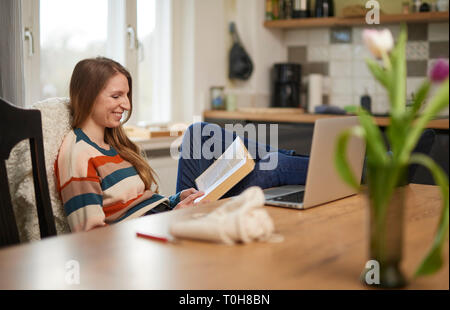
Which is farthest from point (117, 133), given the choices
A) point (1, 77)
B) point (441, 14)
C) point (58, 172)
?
point (441, 14)

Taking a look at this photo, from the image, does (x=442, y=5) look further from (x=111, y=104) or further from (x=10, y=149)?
(x=10, y=149)

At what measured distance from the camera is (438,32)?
4.14 meters

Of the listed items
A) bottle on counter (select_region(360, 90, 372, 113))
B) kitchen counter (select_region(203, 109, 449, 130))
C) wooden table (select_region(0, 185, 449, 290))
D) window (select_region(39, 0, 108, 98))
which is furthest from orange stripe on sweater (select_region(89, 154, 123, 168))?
bottle on counter (select_region(360, 90, 372, 113))

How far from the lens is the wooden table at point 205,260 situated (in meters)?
0.90

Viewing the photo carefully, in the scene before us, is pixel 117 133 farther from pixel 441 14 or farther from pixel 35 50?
pixel 441 14

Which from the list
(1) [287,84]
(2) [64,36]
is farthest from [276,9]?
(2) [64,36]

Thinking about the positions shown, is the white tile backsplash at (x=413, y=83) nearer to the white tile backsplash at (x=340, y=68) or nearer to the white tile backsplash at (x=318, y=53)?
the white tile backsplash at (x=340, y=68)

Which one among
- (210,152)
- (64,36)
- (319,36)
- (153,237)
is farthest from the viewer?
(319,36)

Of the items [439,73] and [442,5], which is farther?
[442,5]

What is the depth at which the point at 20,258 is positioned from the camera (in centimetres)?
100

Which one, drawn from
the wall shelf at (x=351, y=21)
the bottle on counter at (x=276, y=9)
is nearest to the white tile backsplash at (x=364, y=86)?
the wall shelf at (x=351, y=21)

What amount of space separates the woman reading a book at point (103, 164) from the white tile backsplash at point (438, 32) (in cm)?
245

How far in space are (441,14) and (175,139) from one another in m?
1.98

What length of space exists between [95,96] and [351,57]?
9.77ft
